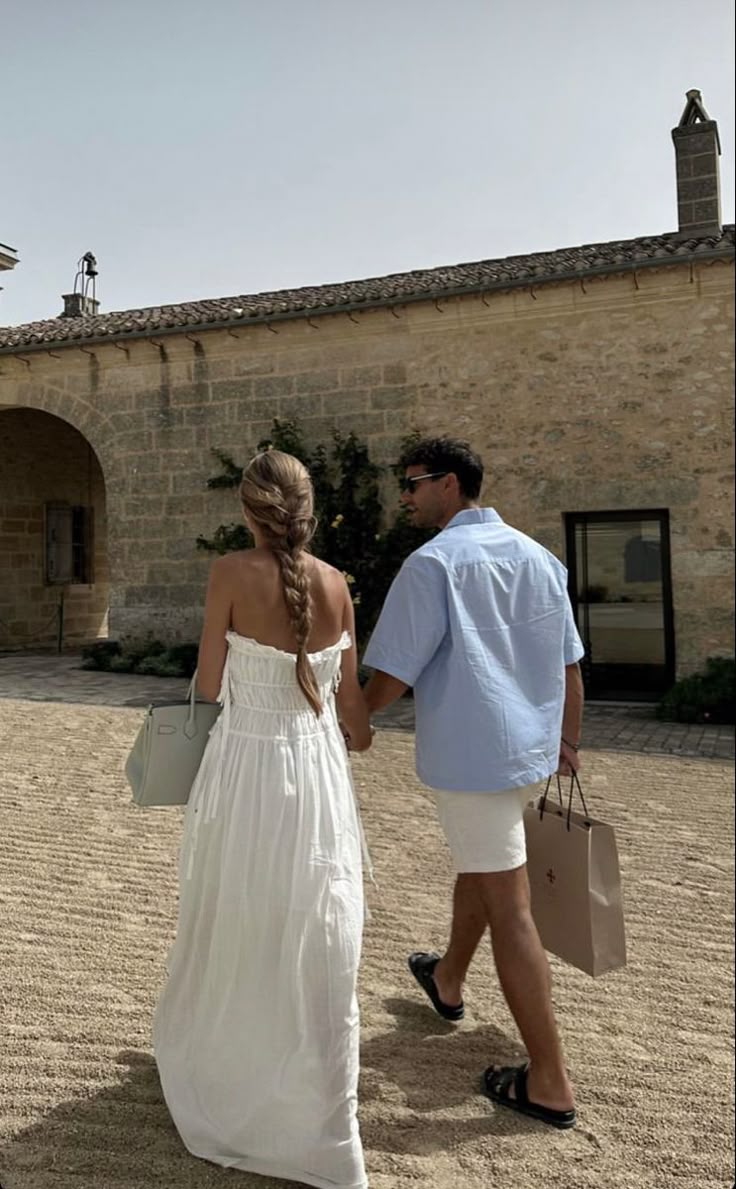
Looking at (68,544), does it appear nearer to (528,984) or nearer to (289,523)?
(289,523)

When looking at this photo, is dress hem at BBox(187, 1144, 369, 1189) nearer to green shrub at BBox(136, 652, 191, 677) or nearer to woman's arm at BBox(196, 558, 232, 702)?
woman's arm at BBox(196, 558, 232, 702)

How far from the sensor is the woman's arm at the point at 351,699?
211cm

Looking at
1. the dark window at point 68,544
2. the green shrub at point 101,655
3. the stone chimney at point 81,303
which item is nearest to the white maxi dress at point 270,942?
the stone chimney at point 81,303

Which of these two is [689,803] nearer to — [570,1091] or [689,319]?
[570,1091]

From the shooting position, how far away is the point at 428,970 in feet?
9.13

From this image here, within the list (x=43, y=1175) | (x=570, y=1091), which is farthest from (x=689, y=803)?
(x=43, y=1175)

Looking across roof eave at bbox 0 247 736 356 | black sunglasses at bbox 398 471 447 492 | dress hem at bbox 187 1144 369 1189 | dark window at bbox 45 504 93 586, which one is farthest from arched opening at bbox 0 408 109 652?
dress hem at bbox 187 1144 369 1189

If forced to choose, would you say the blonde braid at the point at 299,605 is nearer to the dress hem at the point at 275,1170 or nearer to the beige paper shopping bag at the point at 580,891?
the beige paper shopping bag at the point at 580,891

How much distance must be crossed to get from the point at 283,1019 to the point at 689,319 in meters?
8.96

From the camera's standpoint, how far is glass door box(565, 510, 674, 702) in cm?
962

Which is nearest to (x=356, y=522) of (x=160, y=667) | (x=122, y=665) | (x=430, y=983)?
(x=160, y=667)

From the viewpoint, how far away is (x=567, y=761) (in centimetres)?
248

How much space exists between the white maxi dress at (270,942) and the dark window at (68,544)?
13.8 meters

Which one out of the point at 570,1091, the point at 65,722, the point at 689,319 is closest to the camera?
the point at 570,1091
